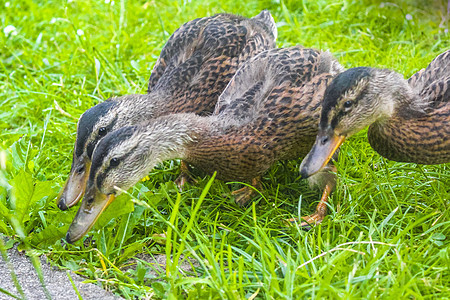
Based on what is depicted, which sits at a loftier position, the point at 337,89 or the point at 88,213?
the point at 337,89

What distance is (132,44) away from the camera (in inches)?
231

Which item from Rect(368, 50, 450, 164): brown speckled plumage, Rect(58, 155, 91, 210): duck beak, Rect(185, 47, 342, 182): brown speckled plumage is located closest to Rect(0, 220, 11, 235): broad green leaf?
Rect(58, 155, 91, 210): duck beak

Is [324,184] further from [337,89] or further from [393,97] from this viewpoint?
[337,89]

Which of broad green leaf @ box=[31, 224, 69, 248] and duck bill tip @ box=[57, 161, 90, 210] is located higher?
duck bill tip @ box=[57, 161, 90, 210]

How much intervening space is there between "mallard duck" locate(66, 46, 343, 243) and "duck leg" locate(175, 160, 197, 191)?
0.53m

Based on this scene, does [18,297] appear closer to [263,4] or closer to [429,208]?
[429,208]

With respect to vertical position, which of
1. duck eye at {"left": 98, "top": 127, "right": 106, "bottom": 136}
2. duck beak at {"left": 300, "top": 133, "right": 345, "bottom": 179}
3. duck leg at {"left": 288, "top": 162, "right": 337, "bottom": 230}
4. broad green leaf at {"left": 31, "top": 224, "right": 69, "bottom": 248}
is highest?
duck eye at {"left": 98, "top": 127, "right": 106, "bottom": 136}

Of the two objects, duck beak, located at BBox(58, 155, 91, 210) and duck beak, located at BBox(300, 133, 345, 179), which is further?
duck beak, located at BBox(58, 155, 91, 210)

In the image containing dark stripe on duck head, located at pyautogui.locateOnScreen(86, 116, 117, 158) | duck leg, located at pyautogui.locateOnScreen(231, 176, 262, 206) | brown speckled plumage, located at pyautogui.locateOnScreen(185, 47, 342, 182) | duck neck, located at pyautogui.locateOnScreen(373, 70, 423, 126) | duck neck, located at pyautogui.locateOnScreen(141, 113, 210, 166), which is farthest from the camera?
duck leg, located at pyautogui.locateOnScreen(231, 176, 262, 206)

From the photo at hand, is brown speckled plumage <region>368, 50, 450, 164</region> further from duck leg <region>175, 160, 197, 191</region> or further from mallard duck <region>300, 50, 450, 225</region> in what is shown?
duck leg <region>175, 160, 197, 191</region>

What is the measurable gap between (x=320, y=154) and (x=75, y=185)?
5.17 feet

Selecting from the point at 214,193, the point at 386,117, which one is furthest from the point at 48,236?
the point at 386,117

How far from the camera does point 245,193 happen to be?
405 cm

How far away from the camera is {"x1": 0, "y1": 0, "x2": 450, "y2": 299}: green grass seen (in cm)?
296
